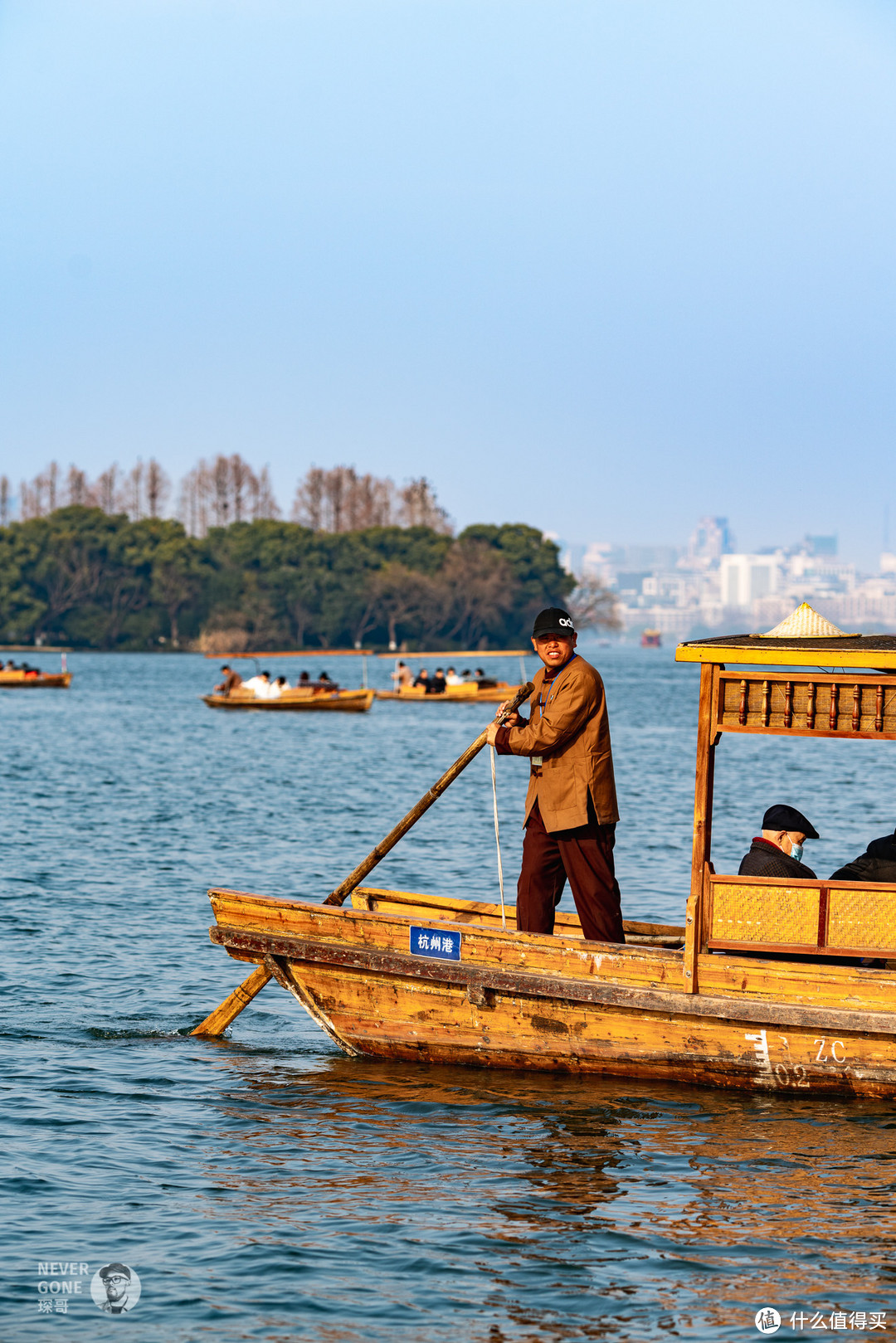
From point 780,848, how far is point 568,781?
1231 millimetres

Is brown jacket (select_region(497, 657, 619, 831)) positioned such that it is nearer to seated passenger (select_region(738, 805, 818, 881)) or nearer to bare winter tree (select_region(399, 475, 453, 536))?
seated passenger (select_region(738, 805, 818, 881))

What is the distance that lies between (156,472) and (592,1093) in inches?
5279

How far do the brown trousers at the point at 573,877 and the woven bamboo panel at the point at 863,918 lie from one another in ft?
3.91

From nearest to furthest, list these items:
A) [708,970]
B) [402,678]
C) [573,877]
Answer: [708,970]
[573,877]
[402,678]

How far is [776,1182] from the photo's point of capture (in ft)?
24.2

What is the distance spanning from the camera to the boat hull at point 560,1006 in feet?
26.7

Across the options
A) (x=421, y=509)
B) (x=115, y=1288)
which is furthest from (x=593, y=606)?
(x=115, y=1288)

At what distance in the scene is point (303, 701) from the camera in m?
45.0

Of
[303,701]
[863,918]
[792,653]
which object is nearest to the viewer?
[792,653]

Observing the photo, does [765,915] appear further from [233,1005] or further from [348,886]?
[233,1005]

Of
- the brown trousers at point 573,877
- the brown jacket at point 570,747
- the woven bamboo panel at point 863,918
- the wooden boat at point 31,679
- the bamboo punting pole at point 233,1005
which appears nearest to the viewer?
the woven bamboo panel at point 863,918

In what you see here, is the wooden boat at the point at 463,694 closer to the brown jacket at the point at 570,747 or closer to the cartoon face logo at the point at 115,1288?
the brown jacket at the point at 570,747

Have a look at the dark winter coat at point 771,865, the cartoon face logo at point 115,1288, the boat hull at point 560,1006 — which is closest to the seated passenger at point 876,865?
the dark winter coat at point 771,865

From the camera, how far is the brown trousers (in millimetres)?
8641
